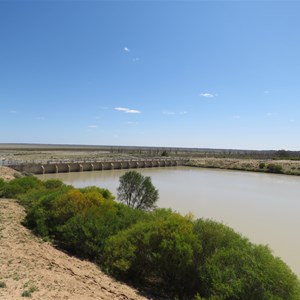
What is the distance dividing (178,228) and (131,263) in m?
1.34

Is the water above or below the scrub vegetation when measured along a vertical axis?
below

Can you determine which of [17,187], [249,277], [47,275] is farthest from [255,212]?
[47,275]

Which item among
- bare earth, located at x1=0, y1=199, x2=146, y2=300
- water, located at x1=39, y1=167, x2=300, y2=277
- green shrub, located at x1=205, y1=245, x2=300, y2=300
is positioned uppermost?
green shrub, located at x1=205, y1=245, x2=300, y2=300

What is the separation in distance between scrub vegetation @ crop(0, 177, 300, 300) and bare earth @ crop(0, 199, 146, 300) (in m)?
0.65

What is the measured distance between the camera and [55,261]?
7359 mm

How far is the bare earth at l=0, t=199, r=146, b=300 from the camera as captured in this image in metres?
5.51

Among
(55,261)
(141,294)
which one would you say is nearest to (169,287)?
(141,294)

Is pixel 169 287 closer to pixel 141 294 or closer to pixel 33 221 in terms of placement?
pixel 141 294

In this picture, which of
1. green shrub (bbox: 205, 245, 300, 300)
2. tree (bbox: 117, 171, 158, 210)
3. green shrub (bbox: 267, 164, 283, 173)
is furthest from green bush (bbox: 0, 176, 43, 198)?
green shrub (bbox: 267, 164, 283, 173)

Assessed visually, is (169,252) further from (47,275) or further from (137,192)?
(137,192)

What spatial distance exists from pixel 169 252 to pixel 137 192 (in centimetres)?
1023

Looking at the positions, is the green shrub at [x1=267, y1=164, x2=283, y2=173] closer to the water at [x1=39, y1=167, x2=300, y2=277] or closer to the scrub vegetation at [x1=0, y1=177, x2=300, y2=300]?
the water at [x1=39, y1=167, x2=300, y2=277]

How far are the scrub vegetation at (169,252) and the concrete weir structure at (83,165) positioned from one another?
2704cm

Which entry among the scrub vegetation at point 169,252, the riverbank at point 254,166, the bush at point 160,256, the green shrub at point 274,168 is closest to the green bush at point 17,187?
the scrub vegetation at point 169,252
